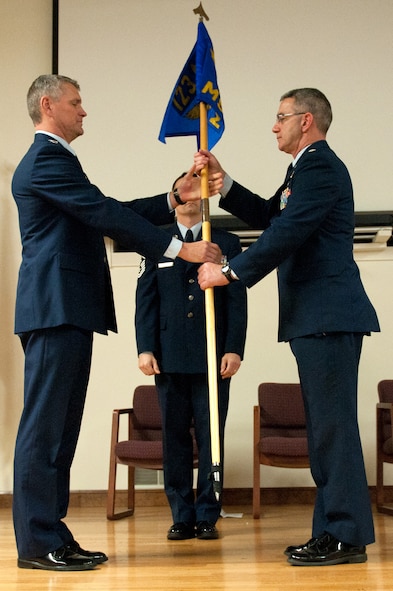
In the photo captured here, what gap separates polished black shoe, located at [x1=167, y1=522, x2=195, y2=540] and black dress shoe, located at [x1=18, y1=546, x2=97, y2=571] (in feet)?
2.65

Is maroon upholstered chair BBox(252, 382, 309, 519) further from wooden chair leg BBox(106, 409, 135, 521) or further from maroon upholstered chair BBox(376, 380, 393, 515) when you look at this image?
wooden chair leg BBox(106, 409, 135, 521)

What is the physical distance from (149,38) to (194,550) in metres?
3.92

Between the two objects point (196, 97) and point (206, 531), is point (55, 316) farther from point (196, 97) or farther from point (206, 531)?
point (206, 531)

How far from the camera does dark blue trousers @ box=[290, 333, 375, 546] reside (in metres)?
2.93

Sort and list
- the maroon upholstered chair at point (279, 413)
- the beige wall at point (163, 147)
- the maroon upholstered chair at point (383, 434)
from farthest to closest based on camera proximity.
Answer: the beige wall at point (163, 147)
the maroon upholstered chair at point (279, 413)
the maroon upholstered chair at point (383, 434)

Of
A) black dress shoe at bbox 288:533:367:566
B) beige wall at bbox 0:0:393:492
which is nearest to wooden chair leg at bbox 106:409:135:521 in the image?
beige wall at bbox 0:0:393:492

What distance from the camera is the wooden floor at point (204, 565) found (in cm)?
267

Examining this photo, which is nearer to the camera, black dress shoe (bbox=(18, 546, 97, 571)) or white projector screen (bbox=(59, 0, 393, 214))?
black dress shoe (bbox=(18, 546, 97, 571))

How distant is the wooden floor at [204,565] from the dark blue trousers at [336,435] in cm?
18

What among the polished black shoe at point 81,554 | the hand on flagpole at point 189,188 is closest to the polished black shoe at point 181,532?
the polished black shoe at point 81,554

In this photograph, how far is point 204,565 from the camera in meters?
3.05

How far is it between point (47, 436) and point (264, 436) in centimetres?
257

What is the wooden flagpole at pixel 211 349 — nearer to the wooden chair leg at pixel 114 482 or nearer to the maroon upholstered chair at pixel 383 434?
the wooden chair leg at pixel 114 482

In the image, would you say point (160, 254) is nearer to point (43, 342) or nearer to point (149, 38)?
point (43, 342)
